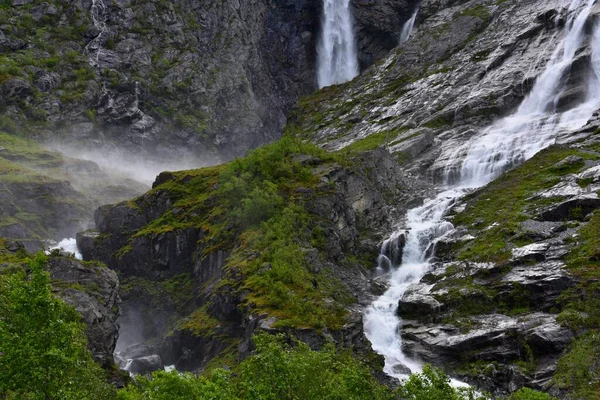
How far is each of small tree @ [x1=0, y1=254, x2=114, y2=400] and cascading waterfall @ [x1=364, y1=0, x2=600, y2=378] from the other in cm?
2175

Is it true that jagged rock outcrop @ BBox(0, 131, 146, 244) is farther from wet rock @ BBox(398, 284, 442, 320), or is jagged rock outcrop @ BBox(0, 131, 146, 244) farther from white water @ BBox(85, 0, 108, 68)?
wet rock @ BBox(398, 284, 442, 320)

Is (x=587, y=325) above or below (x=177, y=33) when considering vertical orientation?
below

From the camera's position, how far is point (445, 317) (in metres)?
38.5

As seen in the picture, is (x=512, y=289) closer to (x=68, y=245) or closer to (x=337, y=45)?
(x=68, y=245)

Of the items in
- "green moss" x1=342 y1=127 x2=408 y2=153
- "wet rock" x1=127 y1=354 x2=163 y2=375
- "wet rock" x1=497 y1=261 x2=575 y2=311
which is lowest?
"wet rock" x1=127 y1=354 x2=163 y2=375

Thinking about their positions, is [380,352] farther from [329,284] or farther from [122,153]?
[122,153]

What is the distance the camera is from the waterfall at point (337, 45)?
111 m

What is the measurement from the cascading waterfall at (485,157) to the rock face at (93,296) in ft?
55.4

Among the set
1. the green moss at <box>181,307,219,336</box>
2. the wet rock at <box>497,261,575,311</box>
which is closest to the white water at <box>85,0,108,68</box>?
the green moss at <box>181,307,219,336</box>

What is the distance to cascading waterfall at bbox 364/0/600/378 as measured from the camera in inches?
1578

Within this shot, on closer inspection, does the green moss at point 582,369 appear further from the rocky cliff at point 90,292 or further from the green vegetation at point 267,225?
the rocky cliff at point 90,292

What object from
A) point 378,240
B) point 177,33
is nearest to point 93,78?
point 177,33

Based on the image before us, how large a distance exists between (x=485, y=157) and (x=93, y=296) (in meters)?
40.6

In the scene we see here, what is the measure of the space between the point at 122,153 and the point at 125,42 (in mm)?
22913
